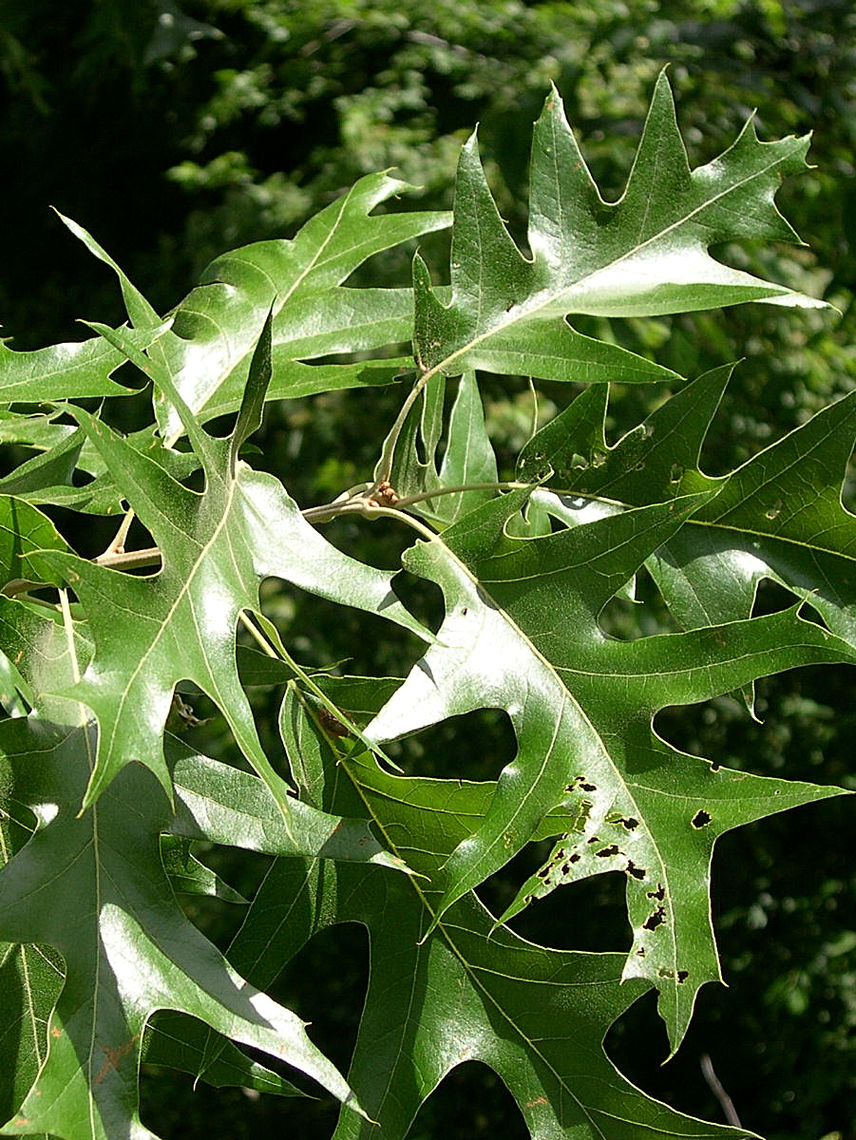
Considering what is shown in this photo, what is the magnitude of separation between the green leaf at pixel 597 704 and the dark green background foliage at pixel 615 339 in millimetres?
1331

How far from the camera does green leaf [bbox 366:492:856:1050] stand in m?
0.74

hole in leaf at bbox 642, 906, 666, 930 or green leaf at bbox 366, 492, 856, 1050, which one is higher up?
green leaf at bbox 366, 492, 856, 1050

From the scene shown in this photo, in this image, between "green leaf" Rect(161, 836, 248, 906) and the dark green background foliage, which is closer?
"green leaf" Rect(161, 836, 248, 906)

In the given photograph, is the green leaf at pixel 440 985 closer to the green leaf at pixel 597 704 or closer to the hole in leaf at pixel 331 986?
the green leaf at pixel 597 704

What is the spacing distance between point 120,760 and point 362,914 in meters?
0.34

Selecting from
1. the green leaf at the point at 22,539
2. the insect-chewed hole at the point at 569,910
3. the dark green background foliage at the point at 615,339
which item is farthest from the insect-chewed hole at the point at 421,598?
the green leaf at the point at 22,539

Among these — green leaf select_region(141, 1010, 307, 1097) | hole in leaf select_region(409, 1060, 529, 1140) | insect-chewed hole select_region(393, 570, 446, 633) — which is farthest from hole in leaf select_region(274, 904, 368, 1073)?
green leaf select_region(141, 1010, 307, 1097)

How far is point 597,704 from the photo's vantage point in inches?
31.5

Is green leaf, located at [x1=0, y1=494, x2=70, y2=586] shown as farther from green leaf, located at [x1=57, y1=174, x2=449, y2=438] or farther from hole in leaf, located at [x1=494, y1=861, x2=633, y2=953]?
hole in leaf, located at [x1=494, y1=861, x2=633, y2=953]

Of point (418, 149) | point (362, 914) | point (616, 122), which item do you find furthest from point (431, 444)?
point (418, 149)

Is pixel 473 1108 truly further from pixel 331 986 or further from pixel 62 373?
pixel 62 373

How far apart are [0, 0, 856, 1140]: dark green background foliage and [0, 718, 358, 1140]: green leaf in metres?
1.48

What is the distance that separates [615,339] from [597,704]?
1.44m

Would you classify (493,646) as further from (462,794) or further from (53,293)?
(53,293)
